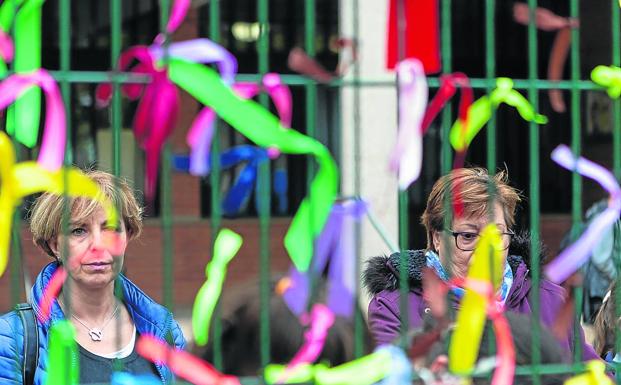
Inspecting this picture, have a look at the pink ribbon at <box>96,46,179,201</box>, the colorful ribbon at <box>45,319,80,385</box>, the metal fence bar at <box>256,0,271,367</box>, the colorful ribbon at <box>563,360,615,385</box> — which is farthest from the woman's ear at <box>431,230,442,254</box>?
the colorful ribbon at <box>45,319,80,385</box>

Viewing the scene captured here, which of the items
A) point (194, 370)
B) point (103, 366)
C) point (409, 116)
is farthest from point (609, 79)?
point (103, 366)

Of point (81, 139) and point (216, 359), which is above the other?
point (81, 139)

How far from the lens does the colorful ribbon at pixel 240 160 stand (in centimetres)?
200

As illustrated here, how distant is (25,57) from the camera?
6.24 ft

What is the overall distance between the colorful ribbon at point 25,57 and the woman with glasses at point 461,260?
0.89 m

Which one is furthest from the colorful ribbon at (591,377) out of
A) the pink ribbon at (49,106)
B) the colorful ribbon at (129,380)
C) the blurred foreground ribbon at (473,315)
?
the pink ribbon at (49,106)

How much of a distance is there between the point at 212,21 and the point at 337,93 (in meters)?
0.33

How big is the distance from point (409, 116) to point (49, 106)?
0.66 m

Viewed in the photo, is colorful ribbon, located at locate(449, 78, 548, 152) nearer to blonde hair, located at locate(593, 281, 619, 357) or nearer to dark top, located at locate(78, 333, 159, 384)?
dark top, located at locate(78, 333, 159, 384)

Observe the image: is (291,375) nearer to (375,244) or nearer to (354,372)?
(354,372)

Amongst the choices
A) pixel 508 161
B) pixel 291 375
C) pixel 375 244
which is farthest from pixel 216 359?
pixel 508 161

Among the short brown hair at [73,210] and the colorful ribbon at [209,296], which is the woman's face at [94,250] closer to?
the short brown hair at [73,210]

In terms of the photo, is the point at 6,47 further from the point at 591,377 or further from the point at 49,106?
the point at 591,377

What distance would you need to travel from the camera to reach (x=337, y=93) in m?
2.18
